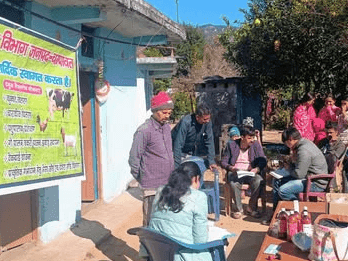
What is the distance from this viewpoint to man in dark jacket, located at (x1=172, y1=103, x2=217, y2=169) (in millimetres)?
5348

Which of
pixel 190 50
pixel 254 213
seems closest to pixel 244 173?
pixel 254 213

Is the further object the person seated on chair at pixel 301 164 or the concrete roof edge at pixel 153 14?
the person seated on chair at pixel 301 164

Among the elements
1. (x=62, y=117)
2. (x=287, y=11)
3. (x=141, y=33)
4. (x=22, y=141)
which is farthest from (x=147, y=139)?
(x=287, y=11)

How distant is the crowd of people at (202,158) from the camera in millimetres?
3127

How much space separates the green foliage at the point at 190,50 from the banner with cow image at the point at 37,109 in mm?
21892

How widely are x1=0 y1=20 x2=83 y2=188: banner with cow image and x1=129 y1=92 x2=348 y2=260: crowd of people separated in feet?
2.18

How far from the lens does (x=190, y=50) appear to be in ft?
97.9

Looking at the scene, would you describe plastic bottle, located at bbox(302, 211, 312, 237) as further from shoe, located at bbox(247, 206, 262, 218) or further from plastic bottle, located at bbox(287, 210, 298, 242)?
shoe, located at bbox(247, 206, 262, 218)

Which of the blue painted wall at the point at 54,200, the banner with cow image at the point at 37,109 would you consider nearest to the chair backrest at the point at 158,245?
the banner with cow image at the point at 37,109

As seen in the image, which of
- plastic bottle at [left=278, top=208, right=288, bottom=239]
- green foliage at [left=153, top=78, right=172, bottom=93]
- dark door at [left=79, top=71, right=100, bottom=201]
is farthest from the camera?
green foliage at [left=153, top=78, right=172, bottom=93]

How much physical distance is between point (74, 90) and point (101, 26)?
8.40 ft

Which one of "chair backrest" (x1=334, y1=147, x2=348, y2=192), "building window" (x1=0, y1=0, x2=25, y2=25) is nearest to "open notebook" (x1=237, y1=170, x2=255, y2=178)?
"chair backrest" (x1=334, y1=147, x2=348, y2=192)

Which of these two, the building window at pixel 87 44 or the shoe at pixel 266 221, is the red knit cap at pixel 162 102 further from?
the shoe at pixel 266 221

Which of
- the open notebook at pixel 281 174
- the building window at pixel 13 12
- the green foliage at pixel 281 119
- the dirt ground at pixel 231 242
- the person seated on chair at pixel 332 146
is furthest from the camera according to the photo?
Result: the green foliage at pixel 281 119
